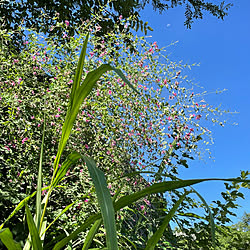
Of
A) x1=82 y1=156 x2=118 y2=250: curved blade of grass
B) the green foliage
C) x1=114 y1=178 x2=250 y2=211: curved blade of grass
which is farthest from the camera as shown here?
the green foliage

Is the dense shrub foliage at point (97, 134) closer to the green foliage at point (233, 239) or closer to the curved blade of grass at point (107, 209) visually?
the green foliage at point (233, 239)

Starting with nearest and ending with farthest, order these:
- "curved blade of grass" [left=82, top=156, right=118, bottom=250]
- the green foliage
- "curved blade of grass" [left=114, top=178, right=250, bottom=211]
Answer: "curved blade of grass" [left=82, top=156, right=118, bottom=250], "curved blade of grass" [left=114, top=178, right=250, bottom=211], the green foliage

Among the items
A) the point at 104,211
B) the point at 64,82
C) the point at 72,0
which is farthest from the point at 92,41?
the point at 104,211

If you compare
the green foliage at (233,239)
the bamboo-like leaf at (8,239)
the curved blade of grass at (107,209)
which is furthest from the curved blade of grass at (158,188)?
the green foliage at (233,239)

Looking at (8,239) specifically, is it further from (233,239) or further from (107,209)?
(233,239)

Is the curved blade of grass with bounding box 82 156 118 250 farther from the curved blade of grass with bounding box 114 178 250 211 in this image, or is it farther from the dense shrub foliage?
the dense shrub foliage

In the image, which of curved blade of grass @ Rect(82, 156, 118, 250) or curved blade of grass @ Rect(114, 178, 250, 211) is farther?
curved blade of grass @ Rect(114, 178, 250, 211)

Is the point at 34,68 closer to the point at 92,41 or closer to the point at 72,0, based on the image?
the point at 92,41

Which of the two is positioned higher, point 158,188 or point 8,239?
point 158,188

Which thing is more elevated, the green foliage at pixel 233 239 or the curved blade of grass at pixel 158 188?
the green foliage at pixel 233 239

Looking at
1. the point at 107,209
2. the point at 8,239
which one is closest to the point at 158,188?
the point at 107,209

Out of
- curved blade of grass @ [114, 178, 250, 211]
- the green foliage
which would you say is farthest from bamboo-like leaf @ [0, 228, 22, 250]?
the green foliage

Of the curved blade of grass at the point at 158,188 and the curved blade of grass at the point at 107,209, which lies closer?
the curved blade of grass at the point at 107,209

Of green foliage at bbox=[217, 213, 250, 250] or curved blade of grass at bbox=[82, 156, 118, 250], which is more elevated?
green foliage at bbox=[217, 213, 250, 250]
